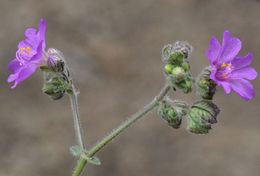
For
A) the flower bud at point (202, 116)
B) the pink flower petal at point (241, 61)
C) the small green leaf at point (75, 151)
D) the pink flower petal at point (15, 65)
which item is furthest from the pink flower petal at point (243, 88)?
the pink flower petal at point (15, 65)

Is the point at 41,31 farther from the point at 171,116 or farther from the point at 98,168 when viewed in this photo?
the point at 98,168

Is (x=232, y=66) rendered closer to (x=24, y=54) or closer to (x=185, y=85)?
(x=185, y=85)

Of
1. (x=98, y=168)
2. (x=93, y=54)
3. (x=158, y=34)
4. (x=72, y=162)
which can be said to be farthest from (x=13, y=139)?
(x=158, y=34)

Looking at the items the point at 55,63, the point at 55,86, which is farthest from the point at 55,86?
the point at 55,63

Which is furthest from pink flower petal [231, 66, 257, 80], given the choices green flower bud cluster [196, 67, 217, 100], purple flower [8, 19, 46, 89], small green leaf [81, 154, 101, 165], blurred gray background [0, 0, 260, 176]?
blurred gray background [0, 0, 260, 176]

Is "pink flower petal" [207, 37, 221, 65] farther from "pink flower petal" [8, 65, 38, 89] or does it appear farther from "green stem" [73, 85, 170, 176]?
"pink flower petal" [8, 65, 38, 89]
